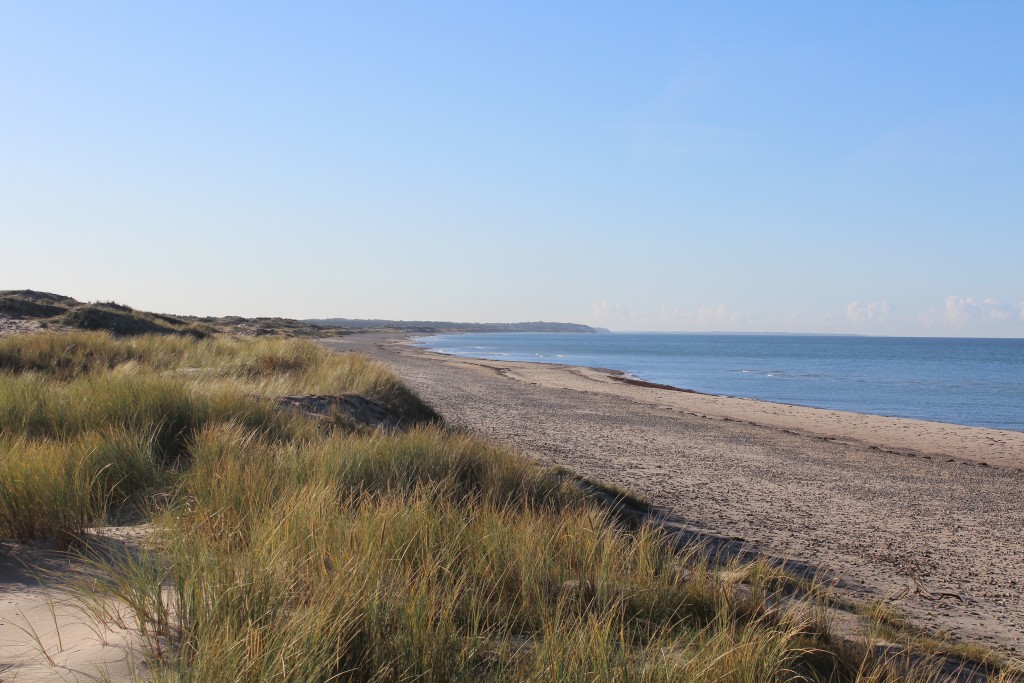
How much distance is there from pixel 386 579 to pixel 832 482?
1029 centimetres

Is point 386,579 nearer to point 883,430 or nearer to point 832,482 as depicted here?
point 832,482

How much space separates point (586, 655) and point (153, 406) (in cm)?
Answer: 657

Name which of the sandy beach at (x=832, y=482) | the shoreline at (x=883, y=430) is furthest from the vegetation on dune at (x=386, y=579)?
the shoreline at (x=883, y=430)

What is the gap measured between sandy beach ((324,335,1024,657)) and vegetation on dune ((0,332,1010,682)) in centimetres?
171

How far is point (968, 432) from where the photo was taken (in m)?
20.5

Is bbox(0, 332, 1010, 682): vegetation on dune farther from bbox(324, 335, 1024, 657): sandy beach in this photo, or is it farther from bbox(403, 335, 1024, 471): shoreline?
bbox(403, 335, 1024, 471): shoreline

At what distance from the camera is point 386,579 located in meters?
3.43

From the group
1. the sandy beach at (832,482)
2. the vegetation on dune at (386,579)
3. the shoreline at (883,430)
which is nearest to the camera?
the vegetation on dune at (386,579)

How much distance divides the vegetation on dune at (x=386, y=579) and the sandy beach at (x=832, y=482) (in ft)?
5.62

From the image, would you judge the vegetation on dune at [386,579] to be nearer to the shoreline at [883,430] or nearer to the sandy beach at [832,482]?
the sandy beach at [832,482]

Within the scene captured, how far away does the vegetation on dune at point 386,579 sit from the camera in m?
2.76

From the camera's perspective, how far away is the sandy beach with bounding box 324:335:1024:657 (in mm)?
6680

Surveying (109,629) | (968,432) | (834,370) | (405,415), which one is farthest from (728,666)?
(834,370)

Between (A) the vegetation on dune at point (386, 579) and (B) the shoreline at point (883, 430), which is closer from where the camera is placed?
(A) the vegetation on dune at point (386, 579)
